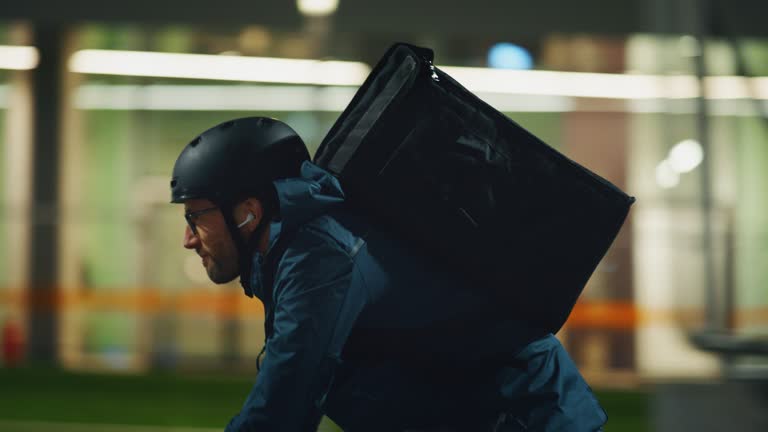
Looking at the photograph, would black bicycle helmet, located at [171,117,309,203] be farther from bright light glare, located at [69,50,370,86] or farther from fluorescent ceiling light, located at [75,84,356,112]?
fluorescent ceiling light, located at [75,84,356,112]

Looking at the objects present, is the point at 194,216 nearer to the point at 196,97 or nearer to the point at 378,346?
the point at 378,346

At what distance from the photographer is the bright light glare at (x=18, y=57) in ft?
46.4

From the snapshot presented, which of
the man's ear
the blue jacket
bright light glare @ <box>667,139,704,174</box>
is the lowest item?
the blue jacket

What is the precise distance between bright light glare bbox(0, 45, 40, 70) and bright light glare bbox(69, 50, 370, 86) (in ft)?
A: 1.69

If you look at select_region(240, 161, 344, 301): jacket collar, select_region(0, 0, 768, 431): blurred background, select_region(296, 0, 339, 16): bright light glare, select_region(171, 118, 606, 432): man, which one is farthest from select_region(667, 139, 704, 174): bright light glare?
select_region(296, 0, 339, 16): bright light glare

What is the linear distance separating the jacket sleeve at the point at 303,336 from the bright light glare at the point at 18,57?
43.4 ft

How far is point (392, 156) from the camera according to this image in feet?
6.63

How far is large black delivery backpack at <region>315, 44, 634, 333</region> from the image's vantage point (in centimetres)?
201

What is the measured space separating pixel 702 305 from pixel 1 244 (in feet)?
35.5

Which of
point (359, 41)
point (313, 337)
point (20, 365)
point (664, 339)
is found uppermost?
point (359, 41)

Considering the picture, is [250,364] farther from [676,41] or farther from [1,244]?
[676,41]

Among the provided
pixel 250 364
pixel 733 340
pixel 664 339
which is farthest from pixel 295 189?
pixel 250 364

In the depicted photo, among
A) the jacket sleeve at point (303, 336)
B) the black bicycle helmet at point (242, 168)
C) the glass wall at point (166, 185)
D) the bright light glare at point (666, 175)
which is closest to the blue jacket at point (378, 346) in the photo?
the jacket sleeve at point (303, 336)

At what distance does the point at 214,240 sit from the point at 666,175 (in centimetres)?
540
